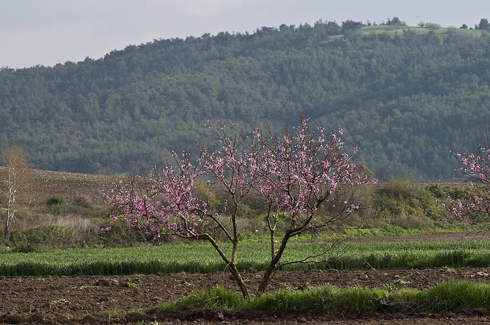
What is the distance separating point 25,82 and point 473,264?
13640cm

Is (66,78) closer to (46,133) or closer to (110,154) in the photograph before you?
(46,133)

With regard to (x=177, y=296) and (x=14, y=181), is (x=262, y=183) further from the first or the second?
(x=14, y=181)

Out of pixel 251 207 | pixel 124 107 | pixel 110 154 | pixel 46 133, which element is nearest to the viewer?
pixel 251 207

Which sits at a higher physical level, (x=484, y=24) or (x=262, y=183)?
(x=484, y=24)

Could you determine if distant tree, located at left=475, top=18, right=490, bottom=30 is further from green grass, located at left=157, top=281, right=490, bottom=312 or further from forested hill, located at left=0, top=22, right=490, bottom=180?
green grass, located at left=157, top=281, right=490, bottom=312

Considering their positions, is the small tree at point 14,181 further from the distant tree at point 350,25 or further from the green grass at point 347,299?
the distant tree at point 350,25

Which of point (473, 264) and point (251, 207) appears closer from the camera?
point (473, 264)

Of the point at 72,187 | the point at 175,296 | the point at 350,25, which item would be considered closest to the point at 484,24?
the point at 350,25

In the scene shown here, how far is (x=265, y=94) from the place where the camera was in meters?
130

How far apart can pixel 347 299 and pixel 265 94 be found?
12340cm

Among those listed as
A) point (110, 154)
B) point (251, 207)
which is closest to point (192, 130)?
point (110, 154)

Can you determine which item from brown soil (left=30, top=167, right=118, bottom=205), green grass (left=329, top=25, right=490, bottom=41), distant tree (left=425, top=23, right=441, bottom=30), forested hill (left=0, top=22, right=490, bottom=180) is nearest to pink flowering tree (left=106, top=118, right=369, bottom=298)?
brown soil (left=30, top=167, right=118, bottom=205)

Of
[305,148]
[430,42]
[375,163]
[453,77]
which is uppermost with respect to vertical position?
[430,42]

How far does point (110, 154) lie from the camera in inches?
3981
